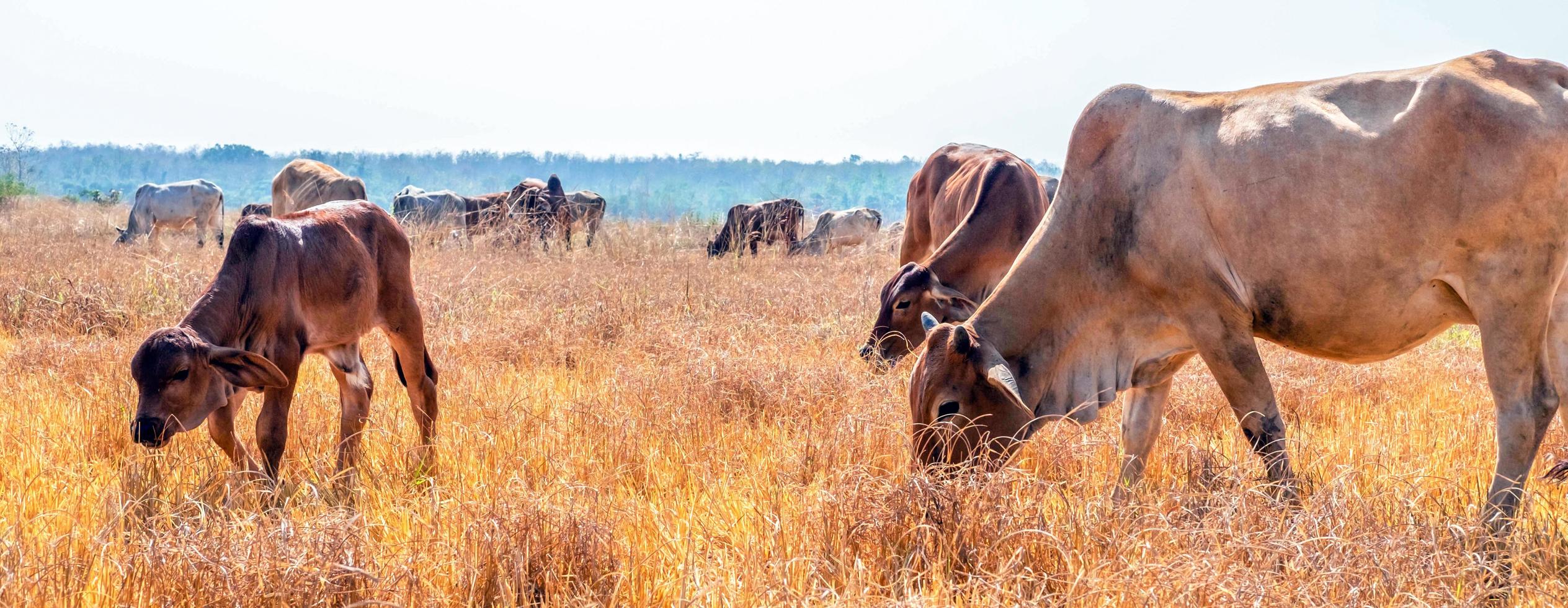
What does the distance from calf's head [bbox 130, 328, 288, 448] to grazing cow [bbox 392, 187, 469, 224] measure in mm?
18603

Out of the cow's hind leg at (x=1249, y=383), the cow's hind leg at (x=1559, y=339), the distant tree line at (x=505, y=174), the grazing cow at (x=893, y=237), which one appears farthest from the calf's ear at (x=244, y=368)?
the distant tree line at (x=505, y=174)

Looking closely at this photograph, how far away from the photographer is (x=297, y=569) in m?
3.13

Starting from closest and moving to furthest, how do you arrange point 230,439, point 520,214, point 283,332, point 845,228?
point 230,439 → point 283,332 → point 520,214 → point 845,228

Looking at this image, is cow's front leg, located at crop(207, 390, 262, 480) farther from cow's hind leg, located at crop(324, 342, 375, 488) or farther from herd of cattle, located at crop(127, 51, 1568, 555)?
cow's hind leg, located at crop(324, 342, 375, 488)

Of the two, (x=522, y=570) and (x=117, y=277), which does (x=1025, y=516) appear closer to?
(x=522, y=570)

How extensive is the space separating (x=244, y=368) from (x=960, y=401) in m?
2.79

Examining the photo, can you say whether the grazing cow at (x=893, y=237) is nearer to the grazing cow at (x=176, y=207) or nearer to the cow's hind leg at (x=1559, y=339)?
the grazing cow at (x=176, y=207)

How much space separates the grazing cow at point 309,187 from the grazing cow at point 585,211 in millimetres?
4805

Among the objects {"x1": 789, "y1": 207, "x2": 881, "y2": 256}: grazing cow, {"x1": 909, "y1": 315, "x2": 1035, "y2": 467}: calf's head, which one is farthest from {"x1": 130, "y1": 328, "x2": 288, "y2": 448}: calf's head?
{"x1": 789, "y1": 207, "x2": 881, "y2": 256}: grazing cow

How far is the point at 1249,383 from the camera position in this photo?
4402mm

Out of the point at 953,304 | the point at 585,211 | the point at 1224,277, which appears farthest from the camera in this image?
the point at 585,211

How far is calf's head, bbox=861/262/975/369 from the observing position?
749 cm

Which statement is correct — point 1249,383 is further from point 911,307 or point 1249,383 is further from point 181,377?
point 181,377

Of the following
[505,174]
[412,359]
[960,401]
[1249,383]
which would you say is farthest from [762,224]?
[505,174]
